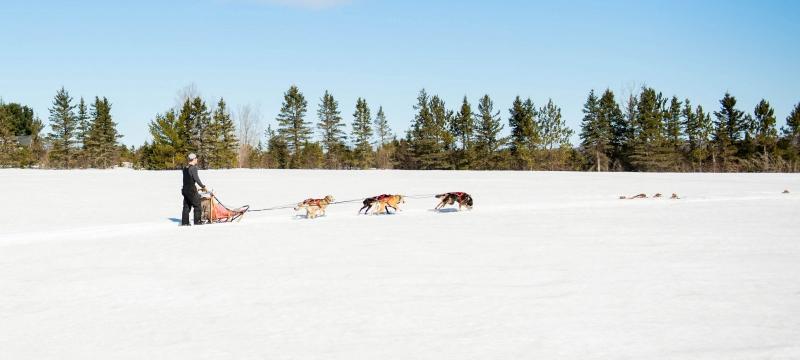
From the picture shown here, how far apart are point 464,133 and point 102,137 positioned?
126 ft

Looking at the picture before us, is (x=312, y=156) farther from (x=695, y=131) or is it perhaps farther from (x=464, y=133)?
(x=695, y=131)

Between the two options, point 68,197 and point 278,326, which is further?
point 68,197

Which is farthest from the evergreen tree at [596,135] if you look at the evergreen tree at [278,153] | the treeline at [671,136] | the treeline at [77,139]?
the treeline at [77,139]

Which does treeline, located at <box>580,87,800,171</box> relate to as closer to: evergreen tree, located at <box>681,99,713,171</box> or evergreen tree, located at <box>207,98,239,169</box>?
evergreen tree, located at <box>681,99,713,171</box>

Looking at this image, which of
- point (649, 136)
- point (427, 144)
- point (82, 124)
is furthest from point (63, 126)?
point (649, 136)

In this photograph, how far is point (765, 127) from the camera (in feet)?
185

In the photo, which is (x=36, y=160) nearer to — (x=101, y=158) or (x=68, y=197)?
(x=101, y=158)

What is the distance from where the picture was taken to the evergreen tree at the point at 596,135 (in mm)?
60875

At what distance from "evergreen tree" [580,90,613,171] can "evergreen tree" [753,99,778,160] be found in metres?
12.8

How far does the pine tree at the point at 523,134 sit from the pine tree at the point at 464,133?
4.07m

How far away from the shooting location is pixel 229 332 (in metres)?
4.90

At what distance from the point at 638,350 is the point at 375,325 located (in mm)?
1980

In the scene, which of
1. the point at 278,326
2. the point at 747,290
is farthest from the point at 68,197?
the point at 747,290

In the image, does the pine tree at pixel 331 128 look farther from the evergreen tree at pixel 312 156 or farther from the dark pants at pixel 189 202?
the dark pants at pixel 189 202
